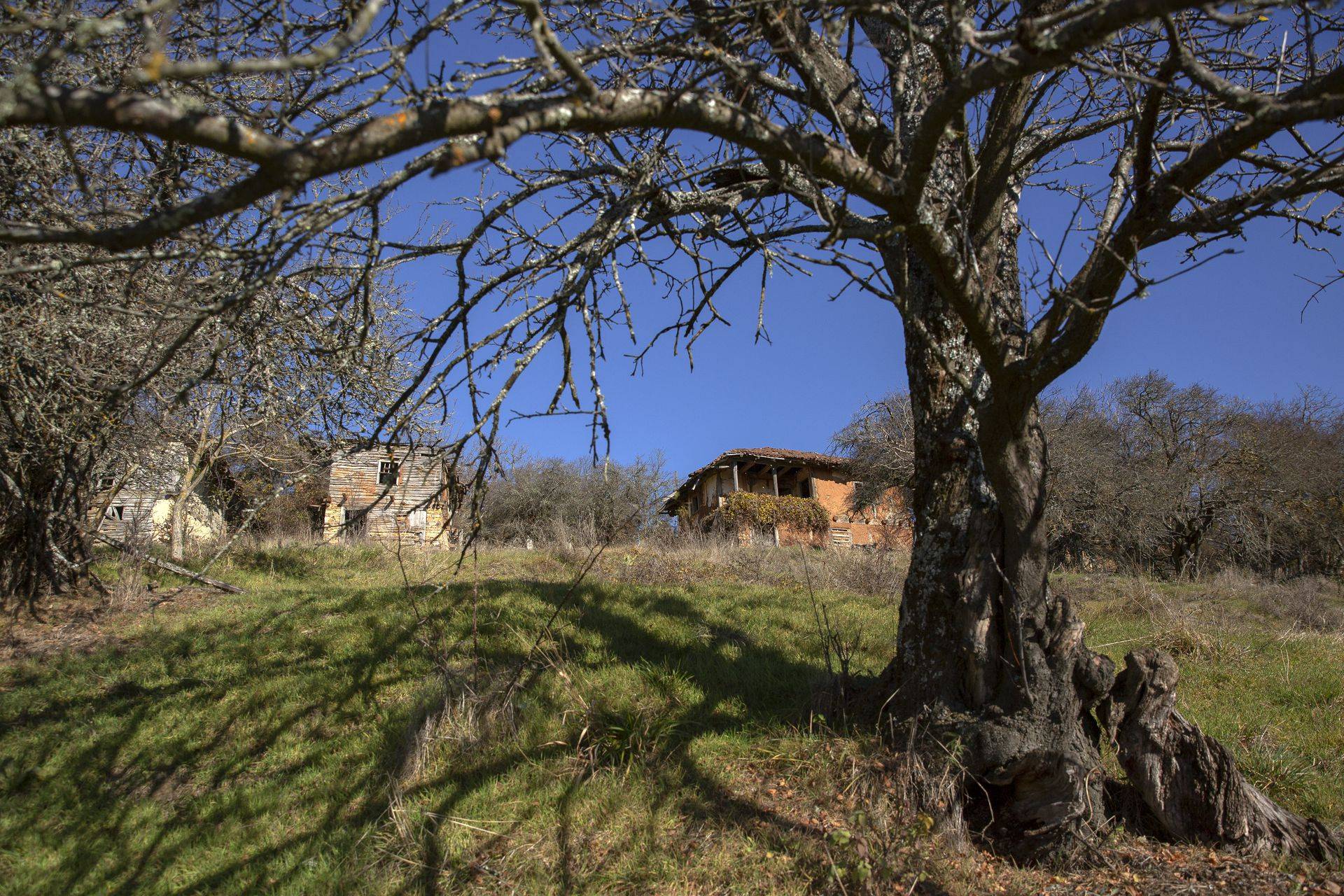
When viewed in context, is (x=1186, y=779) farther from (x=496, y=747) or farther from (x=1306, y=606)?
(x=1306, y=606)

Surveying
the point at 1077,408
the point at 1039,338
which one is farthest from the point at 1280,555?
the point at 1039,338

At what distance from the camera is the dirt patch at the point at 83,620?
298 inches

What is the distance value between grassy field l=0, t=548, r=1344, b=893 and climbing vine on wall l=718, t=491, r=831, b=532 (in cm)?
1720

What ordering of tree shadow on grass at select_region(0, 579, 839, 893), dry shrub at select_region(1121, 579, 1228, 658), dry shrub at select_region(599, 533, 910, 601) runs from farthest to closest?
dry shrub at select_region(599, 533, 910, 601), dry shrub at select_region(1121, 579, 1228, 658), tree shadow on grass at select_region(0, 579, 839, 893)

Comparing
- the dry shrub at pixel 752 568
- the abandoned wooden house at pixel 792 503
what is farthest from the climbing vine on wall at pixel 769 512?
the dry shrub at pixel 752 568

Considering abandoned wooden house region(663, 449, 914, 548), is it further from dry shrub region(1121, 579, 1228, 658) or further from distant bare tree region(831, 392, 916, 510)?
dry shrub region(1121, 579, 1228, 658)

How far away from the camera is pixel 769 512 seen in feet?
85.8

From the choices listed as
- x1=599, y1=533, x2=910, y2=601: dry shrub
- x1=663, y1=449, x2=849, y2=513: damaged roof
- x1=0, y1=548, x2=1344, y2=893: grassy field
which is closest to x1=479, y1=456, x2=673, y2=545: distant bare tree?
x1=663, y1=449, x2=849, y2=513: damaged roof

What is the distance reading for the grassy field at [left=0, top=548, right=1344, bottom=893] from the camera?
4.10m

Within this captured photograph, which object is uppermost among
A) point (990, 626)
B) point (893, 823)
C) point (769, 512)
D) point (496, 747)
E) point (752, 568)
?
point (769, 512)

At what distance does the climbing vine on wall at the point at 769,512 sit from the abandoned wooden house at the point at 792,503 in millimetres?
26

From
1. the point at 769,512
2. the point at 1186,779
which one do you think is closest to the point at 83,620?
the point at 1186,779

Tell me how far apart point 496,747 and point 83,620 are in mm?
6362

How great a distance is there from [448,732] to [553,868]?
1.52 m
